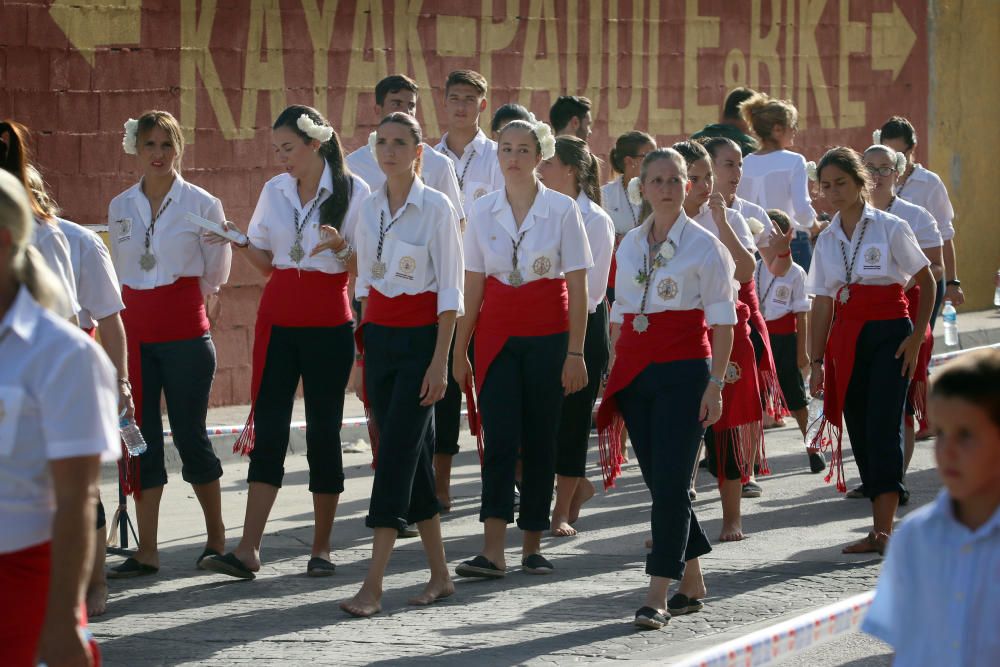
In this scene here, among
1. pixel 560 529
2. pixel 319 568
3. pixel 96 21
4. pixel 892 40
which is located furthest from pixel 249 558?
pixel 892 40

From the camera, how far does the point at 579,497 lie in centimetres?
916

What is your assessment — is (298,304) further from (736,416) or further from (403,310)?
(736,416)

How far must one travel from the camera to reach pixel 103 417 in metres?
3.77

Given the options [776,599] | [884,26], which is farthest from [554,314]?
[884,26]

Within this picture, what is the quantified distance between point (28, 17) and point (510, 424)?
536 centimetres

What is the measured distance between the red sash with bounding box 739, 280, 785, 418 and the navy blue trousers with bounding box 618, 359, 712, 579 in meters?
2.11

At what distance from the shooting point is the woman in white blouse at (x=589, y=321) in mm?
8758

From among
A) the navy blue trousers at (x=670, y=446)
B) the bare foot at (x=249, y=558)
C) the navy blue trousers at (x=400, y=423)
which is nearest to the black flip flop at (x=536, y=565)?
the navy blue trousers at (x=400, y=423)

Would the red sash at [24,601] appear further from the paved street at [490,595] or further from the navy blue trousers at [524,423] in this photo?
the navy blue trousers at [524,423]

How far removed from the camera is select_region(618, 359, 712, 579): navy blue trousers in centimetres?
688

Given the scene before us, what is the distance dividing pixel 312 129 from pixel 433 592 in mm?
2112

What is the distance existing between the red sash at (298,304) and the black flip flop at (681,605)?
1964 millimetres

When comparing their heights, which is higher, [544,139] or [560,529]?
[544,139]

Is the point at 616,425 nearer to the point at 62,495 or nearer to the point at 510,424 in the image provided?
the point at 510,424
